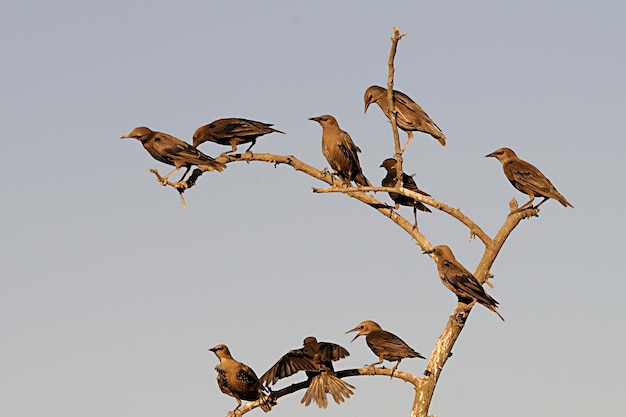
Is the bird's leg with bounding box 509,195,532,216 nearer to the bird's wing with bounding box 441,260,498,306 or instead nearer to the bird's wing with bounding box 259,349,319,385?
the bird's wing with bounding box 441,260,498,306

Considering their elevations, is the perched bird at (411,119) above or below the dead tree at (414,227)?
above

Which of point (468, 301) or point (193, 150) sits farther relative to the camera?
point (193, 150)

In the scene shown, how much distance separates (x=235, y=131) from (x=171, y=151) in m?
1.06

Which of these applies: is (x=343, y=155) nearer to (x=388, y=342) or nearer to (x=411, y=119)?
(x=411, y=119)

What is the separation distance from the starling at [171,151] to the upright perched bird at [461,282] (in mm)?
3116

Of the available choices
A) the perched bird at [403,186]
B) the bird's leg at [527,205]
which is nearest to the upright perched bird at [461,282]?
the perched bird at [403,186]

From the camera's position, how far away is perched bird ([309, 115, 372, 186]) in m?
14.6

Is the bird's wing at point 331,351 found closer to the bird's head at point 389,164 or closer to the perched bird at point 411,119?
the perched bird at point 411,119

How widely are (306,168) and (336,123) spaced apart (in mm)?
1782

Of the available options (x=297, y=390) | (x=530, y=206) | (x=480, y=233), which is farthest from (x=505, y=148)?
(x=297, y=390)

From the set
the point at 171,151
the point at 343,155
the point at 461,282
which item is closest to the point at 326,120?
the point at 343,155

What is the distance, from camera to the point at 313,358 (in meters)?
Result: 12.8

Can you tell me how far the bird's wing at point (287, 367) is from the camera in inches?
493

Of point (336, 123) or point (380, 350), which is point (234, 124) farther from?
point (380, 350)
